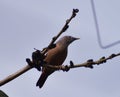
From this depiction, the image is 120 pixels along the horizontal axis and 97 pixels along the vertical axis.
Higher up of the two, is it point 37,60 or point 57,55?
point 37,60

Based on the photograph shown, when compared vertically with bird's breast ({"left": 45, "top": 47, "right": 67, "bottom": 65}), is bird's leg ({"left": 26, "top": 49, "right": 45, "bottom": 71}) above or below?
above

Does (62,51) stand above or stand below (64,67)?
below

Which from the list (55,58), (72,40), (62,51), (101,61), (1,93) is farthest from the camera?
(72,40)

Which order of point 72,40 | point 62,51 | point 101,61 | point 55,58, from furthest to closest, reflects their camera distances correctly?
point 72,40
point 55,58
point 62,51
point 101,61

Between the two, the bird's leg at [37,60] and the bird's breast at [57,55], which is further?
the bird's breast at [57,55]

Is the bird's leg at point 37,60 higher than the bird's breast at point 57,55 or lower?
higher

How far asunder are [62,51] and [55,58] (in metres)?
0.27

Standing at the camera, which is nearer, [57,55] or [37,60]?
[37,60]

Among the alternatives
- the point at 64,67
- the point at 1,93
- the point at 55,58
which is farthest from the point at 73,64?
the point at 55,58

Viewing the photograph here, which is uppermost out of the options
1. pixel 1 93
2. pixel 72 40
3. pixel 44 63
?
pixel 44 63

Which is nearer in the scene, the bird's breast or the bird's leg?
the bird's leg

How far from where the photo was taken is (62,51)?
11.0ft

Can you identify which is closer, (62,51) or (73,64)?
(73,64)

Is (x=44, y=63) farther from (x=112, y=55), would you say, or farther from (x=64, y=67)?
(x=112, y=55)
